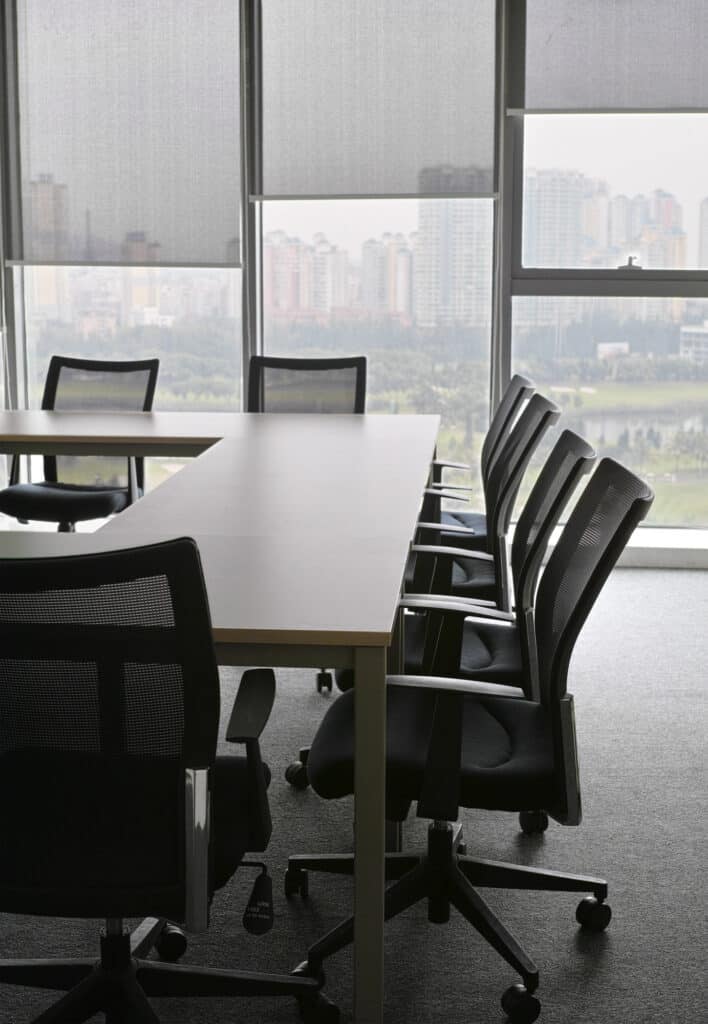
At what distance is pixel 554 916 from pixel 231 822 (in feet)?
3.32

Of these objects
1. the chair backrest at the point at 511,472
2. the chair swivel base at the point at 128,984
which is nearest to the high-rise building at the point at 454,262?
the chair backrest at the point at 511,472

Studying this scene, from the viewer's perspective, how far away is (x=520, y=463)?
3674mm

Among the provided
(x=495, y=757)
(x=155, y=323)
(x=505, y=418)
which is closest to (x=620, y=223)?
(x=505, y=418)

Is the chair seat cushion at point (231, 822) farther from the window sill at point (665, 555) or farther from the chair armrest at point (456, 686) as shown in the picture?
the window sill at point (665, 555)

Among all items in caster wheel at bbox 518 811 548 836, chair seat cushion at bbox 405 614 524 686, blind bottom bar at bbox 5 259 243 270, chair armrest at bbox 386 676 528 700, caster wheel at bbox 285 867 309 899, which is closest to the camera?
chair armrest at bbox 386 676 528 700

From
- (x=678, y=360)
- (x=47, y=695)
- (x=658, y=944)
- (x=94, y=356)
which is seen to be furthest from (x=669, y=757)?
(x=94, y=356)

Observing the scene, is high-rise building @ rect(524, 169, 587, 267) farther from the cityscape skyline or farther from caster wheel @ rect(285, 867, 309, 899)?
caster wheel @ rect(285, 867, 309, 899)

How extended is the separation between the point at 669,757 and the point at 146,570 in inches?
94.0

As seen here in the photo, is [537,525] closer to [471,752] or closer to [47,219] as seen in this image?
[471,752]

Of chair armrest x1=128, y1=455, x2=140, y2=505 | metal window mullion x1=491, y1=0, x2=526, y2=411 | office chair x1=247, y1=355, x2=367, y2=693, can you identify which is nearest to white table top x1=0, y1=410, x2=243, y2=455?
chair armrest x1=128, y1=455, x2=140, y2=505

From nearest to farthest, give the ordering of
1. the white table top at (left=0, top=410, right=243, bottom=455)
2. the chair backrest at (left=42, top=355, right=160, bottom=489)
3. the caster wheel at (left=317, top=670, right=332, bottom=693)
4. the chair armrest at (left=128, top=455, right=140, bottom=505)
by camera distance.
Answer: the caster wheel at (left=317, top=670, right=332, bottom=693) → the white table top at (left=0, top=410, right=243, bottom=455) → the chair armrest at (left=128, top=455, right=140, bottom=505) → the chair backrest at (left=42, top=355, right=160, bottom=489)

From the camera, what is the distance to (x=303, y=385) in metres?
5.67

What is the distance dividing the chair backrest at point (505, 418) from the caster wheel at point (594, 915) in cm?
207

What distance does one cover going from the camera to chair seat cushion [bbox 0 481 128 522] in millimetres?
5219
